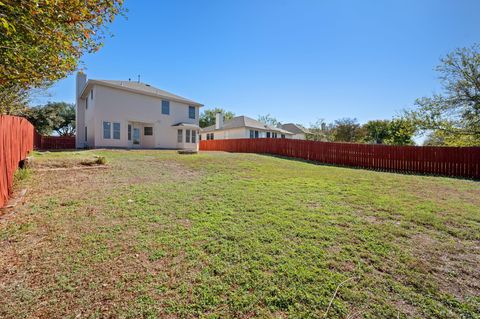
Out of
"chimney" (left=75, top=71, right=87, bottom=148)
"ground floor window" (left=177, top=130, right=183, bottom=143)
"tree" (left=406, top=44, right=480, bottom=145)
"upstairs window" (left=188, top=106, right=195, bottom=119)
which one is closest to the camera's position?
"tree" (left=406, top=44, right=480, bottom=145)

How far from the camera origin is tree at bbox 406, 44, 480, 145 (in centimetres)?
1359

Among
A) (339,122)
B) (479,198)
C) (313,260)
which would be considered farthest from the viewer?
(339,122)

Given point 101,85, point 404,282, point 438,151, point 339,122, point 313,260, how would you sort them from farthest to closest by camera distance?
point 339,122 → point 101,85 → point 438,151 → point 313,260 → point 404,282

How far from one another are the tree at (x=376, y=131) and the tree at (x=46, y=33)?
45598 mm

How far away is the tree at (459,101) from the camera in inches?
535

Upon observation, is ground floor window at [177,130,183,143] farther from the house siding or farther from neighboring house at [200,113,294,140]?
neighboring house at [200,113,294,140]

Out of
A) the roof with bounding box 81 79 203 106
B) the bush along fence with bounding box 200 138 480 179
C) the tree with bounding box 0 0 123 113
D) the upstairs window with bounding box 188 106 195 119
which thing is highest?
the roof with bounding box 81 79 203 106

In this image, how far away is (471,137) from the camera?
1418cm

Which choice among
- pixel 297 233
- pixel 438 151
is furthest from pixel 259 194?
pixel 438 151

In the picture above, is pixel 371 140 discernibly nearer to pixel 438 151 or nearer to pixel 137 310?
pixel 438 151

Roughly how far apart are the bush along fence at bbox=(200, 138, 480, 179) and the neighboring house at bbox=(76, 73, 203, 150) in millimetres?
10603

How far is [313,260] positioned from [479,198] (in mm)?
6355

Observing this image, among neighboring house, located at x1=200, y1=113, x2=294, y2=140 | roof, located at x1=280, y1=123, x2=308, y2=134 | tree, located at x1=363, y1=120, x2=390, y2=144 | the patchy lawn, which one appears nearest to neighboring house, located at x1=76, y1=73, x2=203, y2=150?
neighboring house, located at x1=200, y1=113, x2=294, y2=140

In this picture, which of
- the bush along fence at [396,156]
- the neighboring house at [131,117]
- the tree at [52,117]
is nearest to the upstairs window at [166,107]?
the neighboring house at [131,117]
